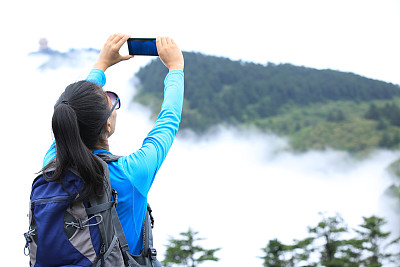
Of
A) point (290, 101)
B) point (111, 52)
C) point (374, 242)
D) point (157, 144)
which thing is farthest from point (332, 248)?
point (290, 101)

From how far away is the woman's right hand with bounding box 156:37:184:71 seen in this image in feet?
3.95

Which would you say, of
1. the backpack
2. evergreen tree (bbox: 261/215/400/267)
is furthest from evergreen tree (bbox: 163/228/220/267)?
the backpack

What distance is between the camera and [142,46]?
122 cm

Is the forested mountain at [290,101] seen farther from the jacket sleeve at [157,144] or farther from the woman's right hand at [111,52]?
the jacket sleeve at [157,144]

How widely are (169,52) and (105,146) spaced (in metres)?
0.33

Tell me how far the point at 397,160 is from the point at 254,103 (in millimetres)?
21215

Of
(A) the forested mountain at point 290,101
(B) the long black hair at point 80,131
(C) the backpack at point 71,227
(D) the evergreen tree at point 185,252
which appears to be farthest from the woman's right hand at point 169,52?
(A) the forested mountain at point 290,101

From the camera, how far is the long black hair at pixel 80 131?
3.03 feet

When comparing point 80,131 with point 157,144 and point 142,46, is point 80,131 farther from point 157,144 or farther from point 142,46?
point 142,46

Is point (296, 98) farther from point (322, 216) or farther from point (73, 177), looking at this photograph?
point (73, 177)

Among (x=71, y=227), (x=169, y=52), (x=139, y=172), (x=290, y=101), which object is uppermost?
(x=290, y=101)

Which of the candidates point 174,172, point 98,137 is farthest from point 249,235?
point 98,137

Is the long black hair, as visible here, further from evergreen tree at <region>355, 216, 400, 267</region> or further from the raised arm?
evergreen tree at <region>355, 216, 400, 267</region>

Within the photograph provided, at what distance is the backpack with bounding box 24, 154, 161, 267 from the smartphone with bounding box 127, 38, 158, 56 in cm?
41
